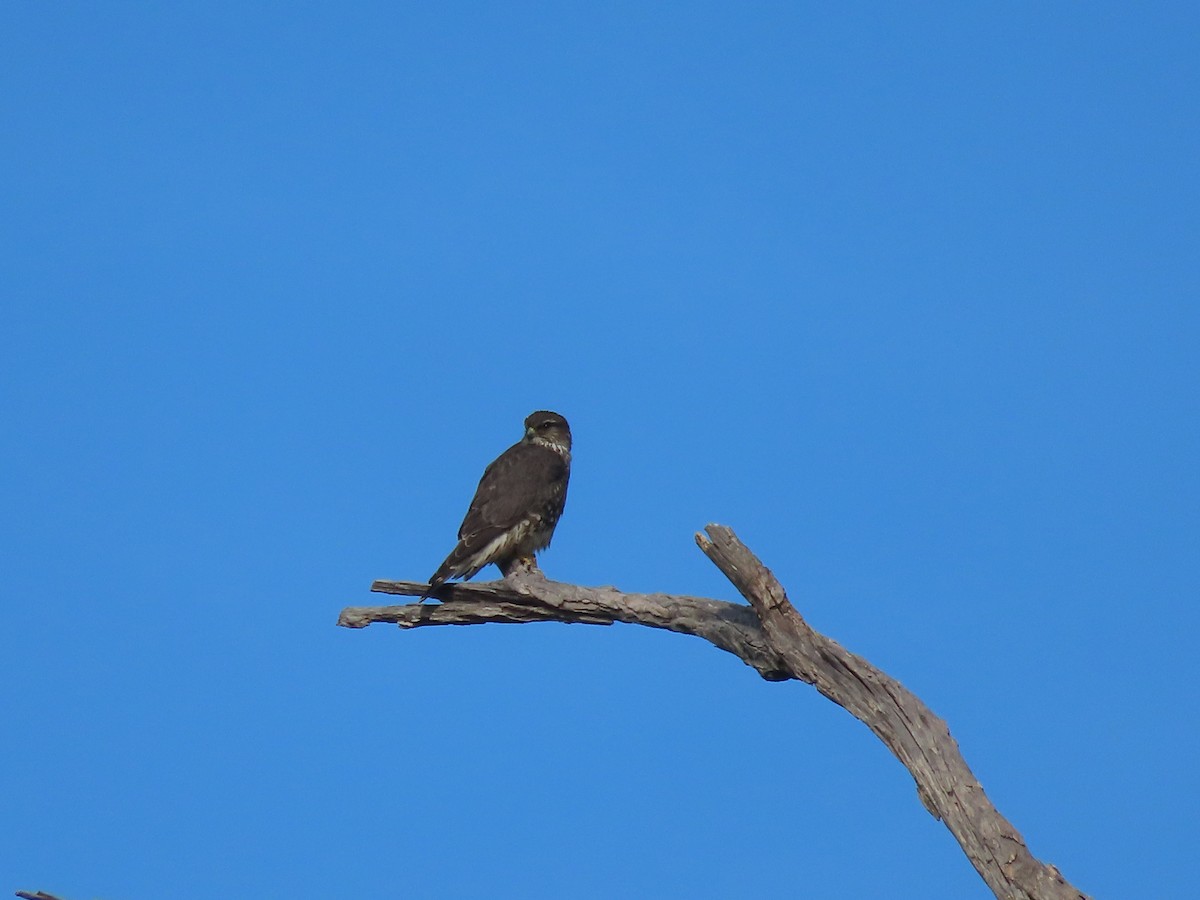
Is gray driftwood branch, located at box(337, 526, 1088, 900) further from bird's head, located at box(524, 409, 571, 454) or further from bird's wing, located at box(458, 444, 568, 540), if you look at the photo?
bird's head, located at box(524, 409, 571, 454)

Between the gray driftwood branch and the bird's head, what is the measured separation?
→ 1974 mm

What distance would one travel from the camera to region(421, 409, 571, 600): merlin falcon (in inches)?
350

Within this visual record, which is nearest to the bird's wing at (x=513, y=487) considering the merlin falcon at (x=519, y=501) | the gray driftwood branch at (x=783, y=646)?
the merlin falcon at (x=519, y=501)

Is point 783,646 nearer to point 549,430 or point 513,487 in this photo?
point 513,487

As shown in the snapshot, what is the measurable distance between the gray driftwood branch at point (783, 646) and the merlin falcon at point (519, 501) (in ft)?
1.47

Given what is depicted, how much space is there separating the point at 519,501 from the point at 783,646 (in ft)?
9.39

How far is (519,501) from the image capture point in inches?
366

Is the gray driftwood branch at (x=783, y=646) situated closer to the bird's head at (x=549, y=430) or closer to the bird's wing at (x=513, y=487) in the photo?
the bird's wing at (x=513, y=487)

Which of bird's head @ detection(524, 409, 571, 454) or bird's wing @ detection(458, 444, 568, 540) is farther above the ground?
bird's head @ detection(524, 409, 571, 454)

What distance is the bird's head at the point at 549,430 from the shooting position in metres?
10.1

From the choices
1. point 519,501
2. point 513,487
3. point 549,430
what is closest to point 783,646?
point 519,501

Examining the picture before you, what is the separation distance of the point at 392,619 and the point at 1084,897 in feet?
14.1

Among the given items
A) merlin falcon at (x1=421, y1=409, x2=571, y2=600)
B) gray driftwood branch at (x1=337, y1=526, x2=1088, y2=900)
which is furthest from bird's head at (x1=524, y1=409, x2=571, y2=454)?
gray driftwood branch at (x1=337, y1=526, x2=1088, y2=900)

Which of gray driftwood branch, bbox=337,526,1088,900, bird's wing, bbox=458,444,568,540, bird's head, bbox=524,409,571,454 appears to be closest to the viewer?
gray driftwood branch, bbox=337,526,1088,900
